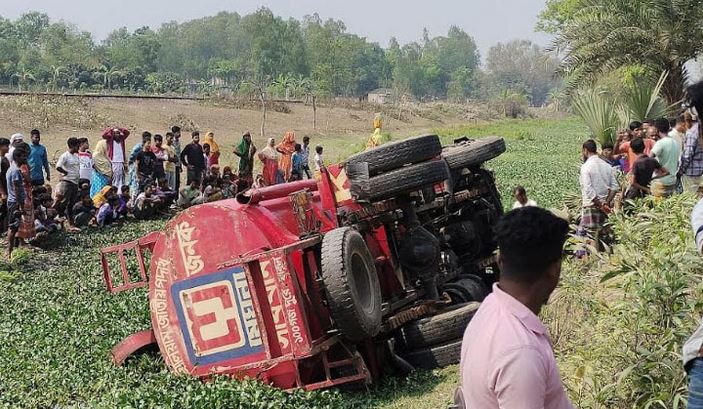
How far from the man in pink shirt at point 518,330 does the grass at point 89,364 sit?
13.7 ft

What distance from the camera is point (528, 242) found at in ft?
10.4

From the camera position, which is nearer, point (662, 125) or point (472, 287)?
point (472, 287)

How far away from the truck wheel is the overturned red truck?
11 mm

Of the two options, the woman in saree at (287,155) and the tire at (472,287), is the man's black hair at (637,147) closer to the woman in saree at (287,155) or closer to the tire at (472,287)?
the tire at (472,287)

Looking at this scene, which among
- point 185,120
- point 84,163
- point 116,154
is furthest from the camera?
point 185,120

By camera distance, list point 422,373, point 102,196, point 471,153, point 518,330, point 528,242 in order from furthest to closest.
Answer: point 102,196 < point 471,153 < point 422,373 < point 528,242 < point 518,330

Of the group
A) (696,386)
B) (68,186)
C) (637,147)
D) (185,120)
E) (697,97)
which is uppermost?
(697,97)

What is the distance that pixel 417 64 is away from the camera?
177 meters

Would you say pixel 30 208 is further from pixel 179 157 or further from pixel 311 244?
pixel 311 244

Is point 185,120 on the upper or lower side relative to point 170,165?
lower

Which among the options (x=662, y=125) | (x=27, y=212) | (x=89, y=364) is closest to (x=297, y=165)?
(x=27, y=212)

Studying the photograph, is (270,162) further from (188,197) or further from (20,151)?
(20,151)

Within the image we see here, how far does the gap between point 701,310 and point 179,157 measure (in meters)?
16.6

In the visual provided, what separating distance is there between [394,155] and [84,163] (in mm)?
10613
